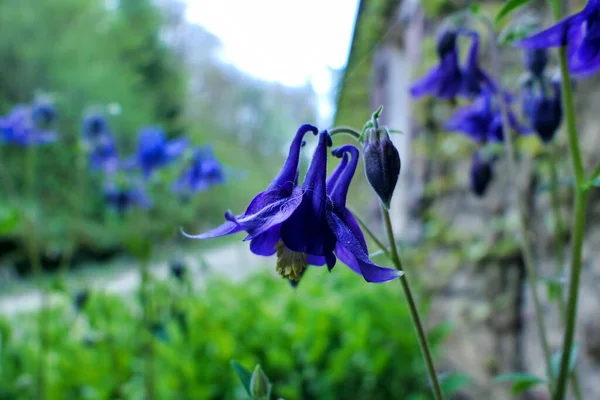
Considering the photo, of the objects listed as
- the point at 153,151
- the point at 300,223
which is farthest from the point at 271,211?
the point at 153,151

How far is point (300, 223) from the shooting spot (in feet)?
1.54

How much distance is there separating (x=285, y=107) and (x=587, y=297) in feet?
32.8

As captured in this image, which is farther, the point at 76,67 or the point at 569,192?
the point at 76,67

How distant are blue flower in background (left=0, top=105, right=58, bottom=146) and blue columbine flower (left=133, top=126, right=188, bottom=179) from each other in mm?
320

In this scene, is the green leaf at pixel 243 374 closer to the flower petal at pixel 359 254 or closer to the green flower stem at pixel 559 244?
the flower petal at pixel 359 254

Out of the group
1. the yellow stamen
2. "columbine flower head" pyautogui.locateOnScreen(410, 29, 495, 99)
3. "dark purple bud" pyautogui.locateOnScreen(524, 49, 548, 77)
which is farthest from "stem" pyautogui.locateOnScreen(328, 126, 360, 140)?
"dark purple bud" pyautogui.locateOnScreen(524, 49, 548, 77)

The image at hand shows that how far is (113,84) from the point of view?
966 centimetres

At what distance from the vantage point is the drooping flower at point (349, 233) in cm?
43

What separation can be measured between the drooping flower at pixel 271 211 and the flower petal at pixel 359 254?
0.15 ft

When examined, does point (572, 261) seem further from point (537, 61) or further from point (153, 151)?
point (153, 151)

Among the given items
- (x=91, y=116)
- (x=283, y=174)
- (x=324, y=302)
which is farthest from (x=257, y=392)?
(x=324, y=302)

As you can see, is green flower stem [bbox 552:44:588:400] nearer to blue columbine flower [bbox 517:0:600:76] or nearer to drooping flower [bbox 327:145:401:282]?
blue columbine flower [bbox 517:0:600:76]

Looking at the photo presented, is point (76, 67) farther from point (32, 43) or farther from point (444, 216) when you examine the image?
point (444, 216)

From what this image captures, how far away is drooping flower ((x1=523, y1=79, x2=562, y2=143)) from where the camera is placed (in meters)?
0.78
